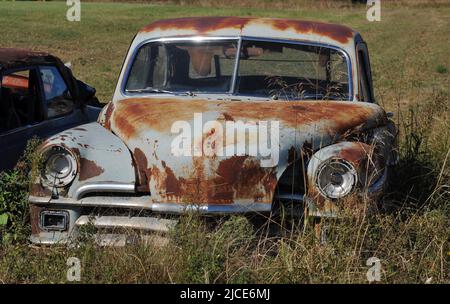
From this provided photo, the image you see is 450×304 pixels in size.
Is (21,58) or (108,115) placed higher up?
(21,58)

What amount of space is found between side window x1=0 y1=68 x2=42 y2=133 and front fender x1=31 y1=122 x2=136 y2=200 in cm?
125

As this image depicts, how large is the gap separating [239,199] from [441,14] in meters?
39.5

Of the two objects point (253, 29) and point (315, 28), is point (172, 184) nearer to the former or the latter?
point (253, 29)

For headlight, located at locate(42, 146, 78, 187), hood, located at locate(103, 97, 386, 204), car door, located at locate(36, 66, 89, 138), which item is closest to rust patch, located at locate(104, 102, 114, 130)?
hood, located at locate(103, 97, 386, 204)

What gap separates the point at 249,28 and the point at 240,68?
1.40ft

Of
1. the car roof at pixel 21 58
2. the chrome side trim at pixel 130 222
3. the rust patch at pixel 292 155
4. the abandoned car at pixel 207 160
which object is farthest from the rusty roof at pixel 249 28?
the chrome side trim at pixel 130 222

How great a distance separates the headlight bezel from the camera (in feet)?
15.4

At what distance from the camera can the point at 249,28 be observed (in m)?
6.18

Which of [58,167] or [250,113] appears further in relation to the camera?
[250,113]

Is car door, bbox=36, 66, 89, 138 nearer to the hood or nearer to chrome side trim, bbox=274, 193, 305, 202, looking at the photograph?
the hood

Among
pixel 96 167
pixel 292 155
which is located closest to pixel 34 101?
pixel 96 167

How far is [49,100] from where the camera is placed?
6703mm

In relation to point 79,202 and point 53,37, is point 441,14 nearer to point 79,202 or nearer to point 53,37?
point 53,37
